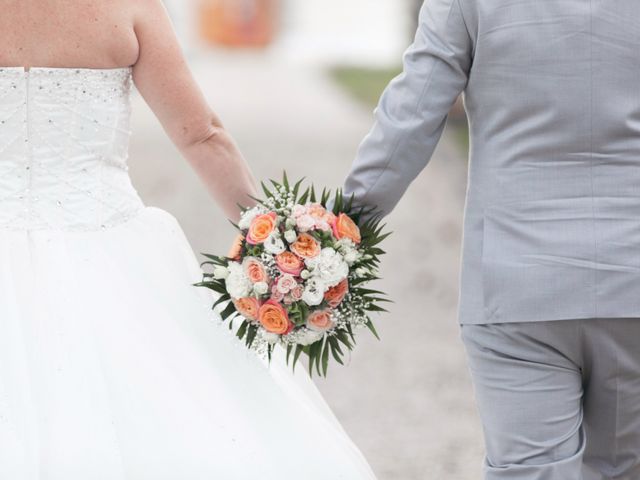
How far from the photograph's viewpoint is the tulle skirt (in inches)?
127

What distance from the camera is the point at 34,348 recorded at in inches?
132

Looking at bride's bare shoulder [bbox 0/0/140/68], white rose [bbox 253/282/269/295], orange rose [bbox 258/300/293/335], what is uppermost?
bride's bare shoulder [bbox 0/0/140/68]

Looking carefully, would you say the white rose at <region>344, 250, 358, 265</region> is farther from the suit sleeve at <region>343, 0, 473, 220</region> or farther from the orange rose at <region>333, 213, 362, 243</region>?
the suit sleeve at <region>343, 0, 473, 220</region>

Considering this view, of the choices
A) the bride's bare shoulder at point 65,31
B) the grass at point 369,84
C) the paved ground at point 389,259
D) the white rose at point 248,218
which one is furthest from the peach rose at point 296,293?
the grass at point 369,84

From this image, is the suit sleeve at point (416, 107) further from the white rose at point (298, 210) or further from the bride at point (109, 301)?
the bride at point (109, 301)

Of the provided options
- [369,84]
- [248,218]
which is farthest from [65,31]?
[369,84]

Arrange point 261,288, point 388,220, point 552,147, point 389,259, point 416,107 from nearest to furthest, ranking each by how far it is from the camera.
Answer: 1. point 552,147
2. point 416,107
3. point 261,288
4. point 389,259
5. point 388,220

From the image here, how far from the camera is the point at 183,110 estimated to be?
364 centimetres

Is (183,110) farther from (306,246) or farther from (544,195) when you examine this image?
(544,195)

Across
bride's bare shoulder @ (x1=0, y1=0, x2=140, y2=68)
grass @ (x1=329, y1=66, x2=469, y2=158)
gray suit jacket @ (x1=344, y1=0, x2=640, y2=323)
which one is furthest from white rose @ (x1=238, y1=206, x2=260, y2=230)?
grass @ (x1=329, y1=66, x2=469, y2=158)

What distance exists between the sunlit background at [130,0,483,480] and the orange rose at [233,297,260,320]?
79.2 inches

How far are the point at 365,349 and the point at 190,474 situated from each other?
→ 4.28 meters

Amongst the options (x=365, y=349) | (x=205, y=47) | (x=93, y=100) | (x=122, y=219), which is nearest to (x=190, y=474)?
(x=122, y=219)

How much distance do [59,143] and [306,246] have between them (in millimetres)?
732
